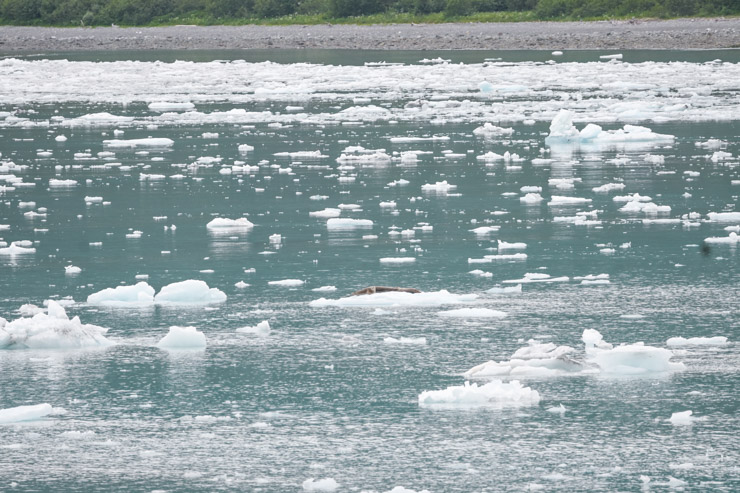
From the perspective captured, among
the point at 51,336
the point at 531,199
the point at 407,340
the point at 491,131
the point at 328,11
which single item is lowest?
the point at 491,131

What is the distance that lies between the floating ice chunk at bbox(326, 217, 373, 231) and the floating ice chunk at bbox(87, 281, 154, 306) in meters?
2.87

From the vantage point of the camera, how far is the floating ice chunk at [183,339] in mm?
7184

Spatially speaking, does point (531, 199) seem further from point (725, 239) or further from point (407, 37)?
point (407, 37)

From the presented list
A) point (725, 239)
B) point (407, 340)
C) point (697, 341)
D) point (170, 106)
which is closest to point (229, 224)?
point (725, 239)

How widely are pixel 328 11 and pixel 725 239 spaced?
49848mm

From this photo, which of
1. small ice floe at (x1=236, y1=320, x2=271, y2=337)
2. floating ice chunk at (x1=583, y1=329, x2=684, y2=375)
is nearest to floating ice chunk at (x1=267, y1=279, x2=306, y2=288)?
small ice floe at (x1=236, y1=320, x2=271, y2=337)

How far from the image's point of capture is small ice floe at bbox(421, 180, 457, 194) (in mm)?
12997

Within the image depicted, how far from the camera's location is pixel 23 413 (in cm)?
598

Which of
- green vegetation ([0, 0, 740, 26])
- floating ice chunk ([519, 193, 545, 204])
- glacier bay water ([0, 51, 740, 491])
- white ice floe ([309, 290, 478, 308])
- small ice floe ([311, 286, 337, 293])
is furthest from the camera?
green vegetation ([0, 0, 740, 26])

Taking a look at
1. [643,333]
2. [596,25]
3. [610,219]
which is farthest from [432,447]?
[596,25]

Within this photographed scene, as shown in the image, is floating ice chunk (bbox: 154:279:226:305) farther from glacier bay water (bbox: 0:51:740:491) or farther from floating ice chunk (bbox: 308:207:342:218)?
floating ice chunk (bbox: 308:207:342:218)

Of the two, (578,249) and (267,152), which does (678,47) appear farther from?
(578,249)

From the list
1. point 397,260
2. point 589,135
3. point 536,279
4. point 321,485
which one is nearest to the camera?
point 321,485

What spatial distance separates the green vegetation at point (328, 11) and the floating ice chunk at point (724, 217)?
3838 centimetres
